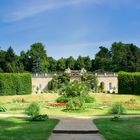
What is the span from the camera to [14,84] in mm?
55781

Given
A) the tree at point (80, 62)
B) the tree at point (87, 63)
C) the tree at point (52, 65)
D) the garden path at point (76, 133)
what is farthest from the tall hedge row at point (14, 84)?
the tree at point (87, 63)

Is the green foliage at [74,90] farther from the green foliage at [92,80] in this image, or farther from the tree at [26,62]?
the tree at [26,62]

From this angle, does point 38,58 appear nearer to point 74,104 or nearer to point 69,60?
point 69,60

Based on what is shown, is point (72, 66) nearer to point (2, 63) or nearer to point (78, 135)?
point (2, 63)

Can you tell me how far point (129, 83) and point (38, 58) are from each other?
155 feet

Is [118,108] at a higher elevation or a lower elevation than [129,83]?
lower

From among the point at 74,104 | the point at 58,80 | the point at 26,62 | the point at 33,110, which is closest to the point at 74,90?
the point at 74,104

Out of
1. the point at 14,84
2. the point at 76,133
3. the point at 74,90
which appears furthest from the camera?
the point at 14,84

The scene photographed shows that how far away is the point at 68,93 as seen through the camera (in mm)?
33156

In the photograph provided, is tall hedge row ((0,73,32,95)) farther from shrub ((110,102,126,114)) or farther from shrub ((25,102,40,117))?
shrub ((25,102,40,117))

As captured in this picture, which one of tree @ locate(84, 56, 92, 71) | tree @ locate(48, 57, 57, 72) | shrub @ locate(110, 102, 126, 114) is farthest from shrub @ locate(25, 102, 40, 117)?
tree @ locate(84, 56, 92, 71)

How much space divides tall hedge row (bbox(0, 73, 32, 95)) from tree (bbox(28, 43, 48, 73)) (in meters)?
37.7

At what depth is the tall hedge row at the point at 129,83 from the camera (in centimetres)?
5484

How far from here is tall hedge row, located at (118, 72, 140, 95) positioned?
54.8 metres
